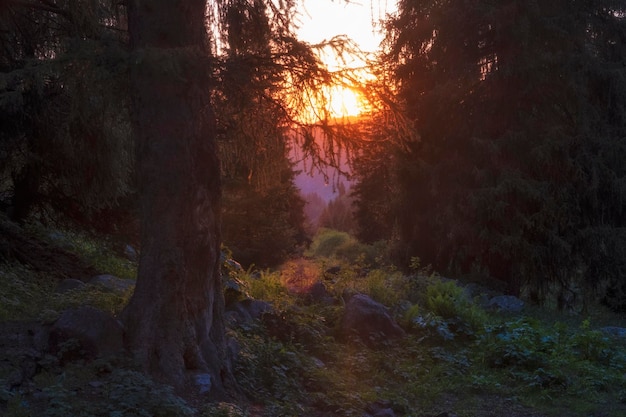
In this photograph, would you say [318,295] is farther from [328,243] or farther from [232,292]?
[328,243]

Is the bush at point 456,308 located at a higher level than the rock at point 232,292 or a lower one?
lower

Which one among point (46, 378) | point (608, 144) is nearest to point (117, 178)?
point (46, 378)

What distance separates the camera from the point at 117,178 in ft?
36.0

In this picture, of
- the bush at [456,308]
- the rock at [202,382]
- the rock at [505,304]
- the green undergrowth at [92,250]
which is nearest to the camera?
the rock at [202,382]

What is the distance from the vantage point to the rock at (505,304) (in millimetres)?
14711

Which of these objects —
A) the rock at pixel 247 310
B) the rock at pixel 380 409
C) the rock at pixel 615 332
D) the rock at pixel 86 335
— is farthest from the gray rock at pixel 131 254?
the rock at pixel 615 332

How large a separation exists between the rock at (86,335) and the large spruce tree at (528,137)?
483 inches

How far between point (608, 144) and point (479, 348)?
373 inches

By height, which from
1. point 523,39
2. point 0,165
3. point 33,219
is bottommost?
point 33,219

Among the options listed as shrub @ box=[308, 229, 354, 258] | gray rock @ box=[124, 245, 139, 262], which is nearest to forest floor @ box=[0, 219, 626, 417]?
gray rock @ box=[124, 245, 139, 262]

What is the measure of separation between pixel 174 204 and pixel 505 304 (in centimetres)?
1092

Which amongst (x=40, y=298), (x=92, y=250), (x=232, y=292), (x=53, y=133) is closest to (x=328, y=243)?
(x=92, y=250)

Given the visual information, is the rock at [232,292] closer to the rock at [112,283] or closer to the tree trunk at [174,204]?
the rock at [112,283]

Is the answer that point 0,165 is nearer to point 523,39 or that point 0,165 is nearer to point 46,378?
point 46,378
